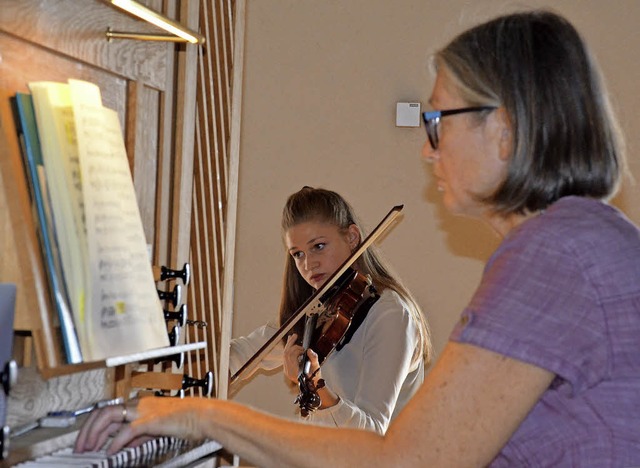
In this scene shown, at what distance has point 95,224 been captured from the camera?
1707mm

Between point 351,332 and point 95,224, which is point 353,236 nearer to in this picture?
point 351,332

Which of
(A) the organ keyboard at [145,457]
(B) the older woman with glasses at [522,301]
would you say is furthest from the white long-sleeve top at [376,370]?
(B) the older woman with glasses at [522,301]

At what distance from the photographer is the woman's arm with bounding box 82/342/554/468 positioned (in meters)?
1.39

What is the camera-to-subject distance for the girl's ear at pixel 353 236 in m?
3.75

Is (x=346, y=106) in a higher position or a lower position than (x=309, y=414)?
higher

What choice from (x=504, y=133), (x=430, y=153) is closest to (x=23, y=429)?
(x=430, y=153)

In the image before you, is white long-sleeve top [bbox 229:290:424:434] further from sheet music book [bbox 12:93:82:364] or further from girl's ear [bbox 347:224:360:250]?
sheet music book [bbox 12:93:82:364]

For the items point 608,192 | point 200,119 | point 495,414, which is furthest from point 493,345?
point 200,119

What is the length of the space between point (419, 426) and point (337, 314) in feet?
7.17

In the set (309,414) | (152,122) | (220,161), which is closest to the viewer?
(152,122)

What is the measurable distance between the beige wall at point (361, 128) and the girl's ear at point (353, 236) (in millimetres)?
1096

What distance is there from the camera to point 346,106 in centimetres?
493

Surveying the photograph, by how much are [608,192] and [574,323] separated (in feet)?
1.00

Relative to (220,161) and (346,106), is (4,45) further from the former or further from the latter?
(346,106)
